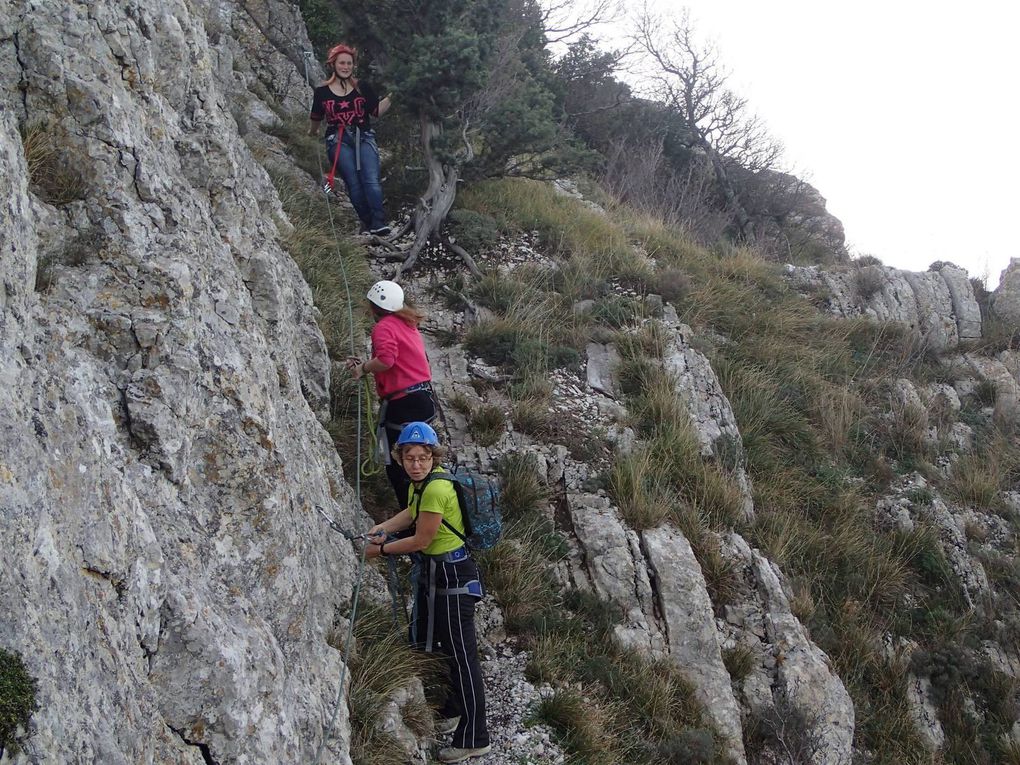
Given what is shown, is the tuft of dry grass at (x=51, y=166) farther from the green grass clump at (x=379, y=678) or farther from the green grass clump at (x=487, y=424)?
the green grass clump at (x=487, y=424)

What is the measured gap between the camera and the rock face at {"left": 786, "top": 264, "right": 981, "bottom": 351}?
11219mm

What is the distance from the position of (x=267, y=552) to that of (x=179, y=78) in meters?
3.27

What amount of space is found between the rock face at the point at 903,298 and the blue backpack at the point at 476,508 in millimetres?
8408

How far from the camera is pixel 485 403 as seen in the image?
23.4 ft

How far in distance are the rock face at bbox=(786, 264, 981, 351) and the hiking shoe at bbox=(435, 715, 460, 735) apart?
29.1ft

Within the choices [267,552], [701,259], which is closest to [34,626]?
[267,552]

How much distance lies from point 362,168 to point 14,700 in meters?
7.33

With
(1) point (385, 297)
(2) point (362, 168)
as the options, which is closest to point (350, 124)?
(2) point (362, 168)

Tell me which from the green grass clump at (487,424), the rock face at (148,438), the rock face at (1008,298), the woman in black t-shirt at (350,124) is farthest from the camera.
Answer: the rock face at (1008,298)

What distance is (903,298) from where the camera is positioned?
1159 centimetres

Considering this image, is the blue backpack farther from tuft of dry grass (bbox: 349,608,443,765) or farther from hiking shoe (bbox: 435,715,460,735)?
hiking shoe (bbox: 435,715,460,735)

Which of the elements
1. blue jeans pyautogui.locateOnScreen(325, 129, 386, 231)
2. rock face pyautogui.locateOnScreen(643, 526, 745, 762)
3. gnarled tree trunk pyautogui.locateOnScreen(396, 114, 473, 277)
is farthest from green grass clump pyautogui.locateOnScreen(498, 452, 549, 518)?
blue jeans pyautogui.locateOnScreen(325, 129, 386, 231)

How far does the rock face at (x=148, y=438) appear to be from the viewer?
2.24 metres

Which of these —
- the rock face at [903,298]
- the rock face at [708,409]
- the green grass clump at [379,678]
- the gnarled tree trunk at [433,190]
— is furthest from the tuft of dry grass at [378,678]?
the rock face at [903,298]
